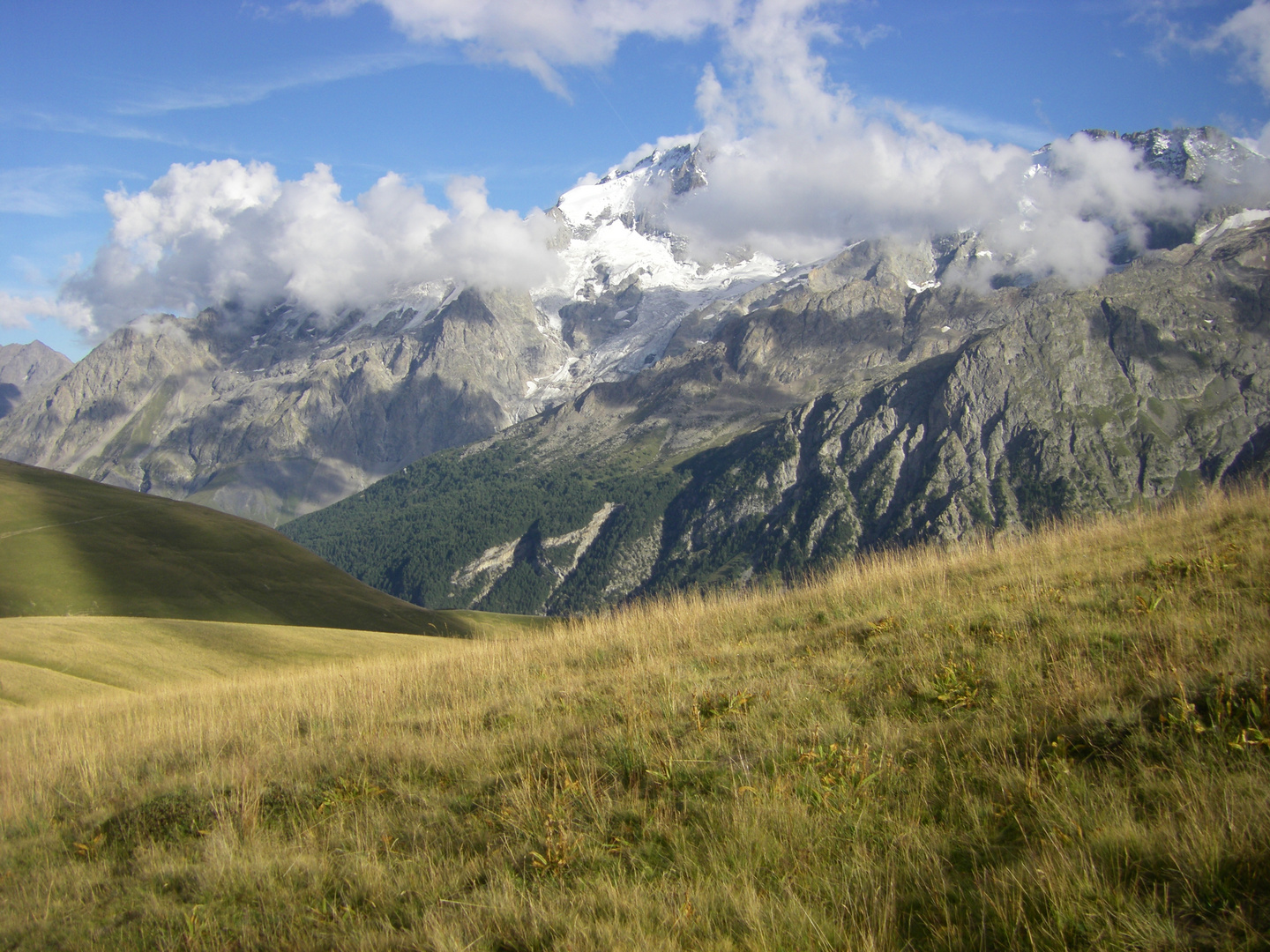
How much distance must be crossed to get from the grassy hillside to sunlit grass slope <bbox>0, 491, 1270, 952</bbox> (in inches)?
1675

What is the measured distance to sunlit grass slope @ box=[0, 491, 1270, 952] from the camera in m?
4.75

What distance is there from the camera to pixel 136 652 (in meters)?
25.9

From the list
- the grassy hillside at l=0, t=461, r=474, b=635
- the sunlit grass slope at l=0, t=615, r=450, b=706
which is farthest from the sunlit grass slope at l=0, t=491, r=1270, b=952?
the grassy hillside at l=0, t=461, r=474, b=635

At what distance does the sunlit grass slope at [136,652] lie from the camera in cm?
2089

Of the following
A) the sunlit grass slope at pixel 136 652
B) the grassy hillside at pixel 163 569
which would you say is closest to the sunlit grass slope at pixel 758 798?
the sunlit grass slope at pixel 136 652

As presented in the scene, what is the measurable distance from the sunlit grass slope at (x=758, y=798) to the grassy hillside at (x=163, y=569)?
42.5 meters

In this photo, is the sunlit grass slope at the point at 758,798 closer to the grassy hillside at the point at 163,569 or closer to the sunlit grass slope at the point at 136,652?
the sunlit grass slope at the point at 136,652

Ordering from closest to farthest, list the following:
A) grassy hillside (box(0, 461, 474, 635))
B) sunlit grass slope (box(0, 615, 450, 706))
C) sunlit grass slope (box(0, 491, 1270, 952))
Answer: sunlit grass slope (box(0, 491, 1270, 952)), sunlit grass slope (box(0, 615, 450, 706)), grassy hillside (box(0, 461, 474, 635))

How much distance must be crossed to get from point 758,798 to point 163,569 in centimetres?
6144

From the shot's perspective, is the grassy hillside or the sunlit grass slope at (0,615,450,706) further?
the grassy hillside

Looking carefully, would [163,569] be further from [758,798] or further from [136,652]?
[758,798]

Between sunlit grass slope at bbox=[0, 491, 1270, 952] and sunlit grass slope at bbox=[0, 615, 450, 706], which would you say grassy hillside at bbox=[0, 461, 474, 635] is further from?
sunlit grass slope at bbox=[0, 491, 1270, 952]

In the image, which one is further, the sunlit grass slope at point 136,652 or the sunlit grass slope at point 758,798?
the sunlit grass slope at point 136,652

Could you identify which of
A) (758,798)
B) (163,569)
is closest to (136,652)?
(758,798)
